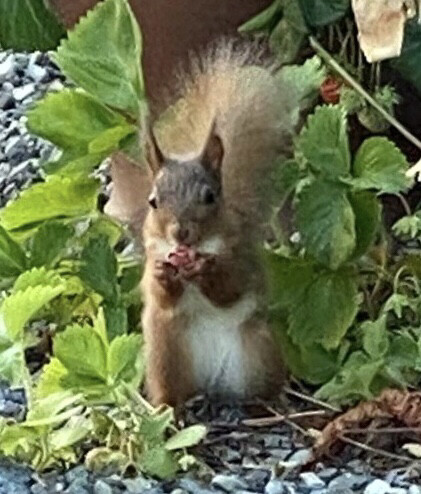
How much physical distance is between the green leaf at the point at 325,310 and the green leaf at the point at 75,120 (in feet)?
0.82

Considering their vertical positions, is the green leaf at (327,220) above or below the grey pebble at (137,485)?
above

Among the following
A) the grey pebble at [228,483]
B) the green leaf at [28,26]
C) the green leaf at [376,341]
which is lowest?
the grey pebble at [228,483]

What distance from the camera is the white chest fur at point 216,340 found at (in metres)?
1.96

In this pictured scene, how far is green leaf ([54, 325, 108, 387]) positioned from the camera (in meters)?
1.80

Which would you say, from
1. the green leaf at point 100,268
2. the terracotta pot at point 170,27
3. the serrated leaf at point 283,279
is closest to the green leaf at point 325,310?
the serrated leaf at point 283,279

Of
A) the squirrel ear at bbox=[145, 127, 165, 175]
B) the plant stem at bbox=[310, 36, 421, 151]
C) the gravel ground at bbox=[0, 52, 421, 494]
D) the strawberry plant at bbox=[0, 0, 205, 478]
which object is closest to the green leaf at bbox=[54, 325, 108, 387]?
the strawberry plant at bbox=[0, 0, 205, 478]

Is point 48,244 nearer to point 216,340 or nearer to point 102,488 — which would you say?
point 216,340

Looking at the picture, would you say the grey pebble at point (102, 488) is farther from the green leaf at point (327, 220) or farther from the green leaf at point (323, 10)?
the green leaf at point (323, 10)

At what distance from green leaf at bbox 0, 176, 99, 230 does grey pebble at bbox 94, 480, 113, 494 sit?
38 centimetres

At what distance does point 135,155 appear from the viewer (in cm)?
200

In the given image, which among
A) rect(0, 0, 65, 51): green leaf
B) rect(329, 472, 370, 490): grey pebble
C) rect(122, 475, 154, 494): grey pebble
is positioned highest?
rect(0, 0, 65, 51): green leaf

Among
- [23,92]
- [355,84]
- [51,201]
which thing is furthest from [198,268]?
[23,92]

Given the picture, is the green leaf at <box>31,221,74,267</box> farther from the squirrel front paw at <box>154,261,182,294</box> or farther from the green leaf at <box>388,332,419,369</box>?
the green leaf at <box>388,332,419,369</box>

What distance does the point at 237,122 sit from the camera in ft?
6.64
